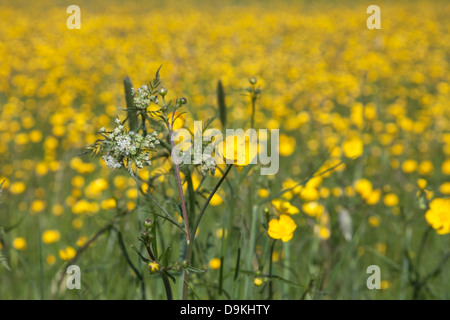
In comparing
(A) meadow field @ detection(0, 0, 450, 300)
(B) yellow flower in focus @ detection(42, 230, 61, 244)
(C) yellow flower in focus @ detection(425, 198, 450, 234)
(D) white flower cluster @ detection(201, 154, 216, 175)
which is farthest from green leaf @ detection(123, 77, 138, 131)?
(B) yellow flower in focus @ detection(42, 230, 61, 244)

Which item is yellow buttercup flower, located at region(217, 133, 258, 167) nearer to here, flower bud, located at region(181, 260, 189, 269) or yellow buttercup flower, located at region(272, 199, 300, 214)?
flower bud, located at region(181, 260, 189, 269)

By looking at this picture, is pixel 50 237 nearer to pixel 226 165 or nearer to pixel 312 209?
pixel 312 209

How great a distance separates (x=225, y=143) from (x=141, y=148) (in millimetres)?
184

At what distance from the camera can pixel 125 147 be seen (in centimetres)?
67

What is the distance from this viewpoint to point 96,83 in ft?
13.8

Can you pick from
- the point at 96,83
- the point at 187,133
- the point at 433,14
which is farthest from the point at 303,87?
the point at 433,14

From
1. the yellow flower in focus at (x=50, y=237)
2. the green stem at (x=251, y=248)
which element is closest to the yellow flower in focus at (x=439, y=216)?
the green stem at (x=251, y=248)

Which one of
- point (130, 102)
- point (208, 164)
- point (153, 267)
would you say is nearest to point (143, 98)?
point (130, 102)

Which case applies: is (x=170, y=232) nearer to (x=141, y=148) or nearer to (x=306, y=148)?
(x=141, y=148)

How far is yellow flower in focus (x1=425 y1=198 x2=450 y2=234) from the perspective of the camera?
44.9 inches

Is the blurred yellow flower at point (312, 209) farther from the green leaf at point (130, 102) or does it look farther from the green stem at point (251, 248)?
the green leaf at point (130, 102)

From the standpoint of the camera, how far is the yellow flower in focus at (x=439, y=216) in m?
1.14

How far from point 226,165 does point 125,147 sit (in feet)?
0.82

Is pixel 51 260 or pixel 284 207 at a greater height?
pixel 284 207
